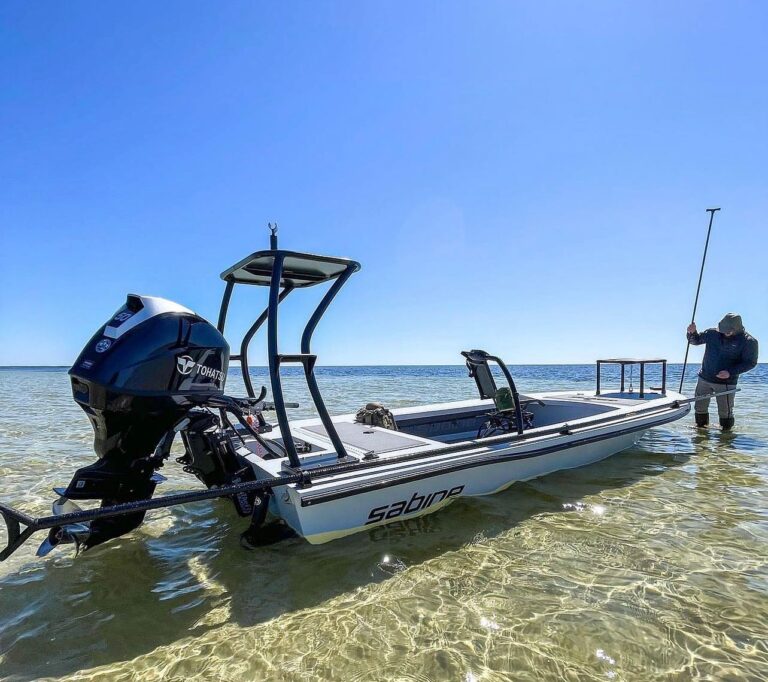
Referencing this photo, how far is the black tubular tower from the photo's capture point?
2.94 meters

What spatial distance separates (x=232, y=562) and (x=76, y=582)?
3.18 feet

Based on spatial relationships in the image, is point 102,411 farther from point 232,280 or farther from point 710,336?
point 710,336

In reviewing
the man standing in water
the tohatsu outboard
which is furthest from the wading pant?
the tohatsu outboard

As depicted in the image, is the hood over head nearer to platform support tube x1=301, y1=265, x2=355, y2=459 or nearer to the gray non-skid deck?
the gray non-skid deck

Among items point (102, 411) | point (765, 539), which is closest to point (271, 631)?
point (102, 411)

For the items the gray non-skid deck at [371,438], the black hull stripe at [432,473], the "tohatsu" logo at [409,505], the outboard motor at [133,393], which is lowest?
the "tohatsu" logo at [409,505]

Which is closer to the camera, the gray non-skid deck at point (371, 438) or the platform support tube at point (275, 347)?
the platform support tube at point (275, 347)

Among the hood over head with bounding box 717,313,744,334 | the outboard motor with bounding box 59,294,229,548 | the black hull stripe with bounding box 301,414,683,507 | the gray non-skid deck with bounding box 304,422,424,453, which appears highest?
the hood over head with bounding box 717,313,744,334

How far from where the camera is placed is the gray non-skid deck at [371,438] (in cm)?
378

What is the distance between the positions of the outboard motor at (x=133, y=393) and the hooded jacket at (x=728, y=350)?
795cm

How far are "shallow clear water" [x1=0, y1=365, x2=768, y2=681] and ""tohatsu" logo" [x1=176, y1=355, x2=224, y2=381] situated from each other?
1.33m

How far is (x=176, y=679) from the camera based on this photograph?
6.70 ft

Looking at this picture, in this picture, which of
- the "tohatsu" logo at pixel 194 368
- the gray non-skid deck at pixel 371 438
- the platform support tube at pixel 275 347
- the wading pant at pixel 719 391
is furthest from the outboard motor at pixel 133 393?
the wading pant at pixel 719 391

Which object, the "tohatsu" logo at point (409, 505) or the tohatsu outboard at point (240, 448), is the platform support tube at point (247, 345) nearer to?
the tohatsu outboard at point (240, 448)
